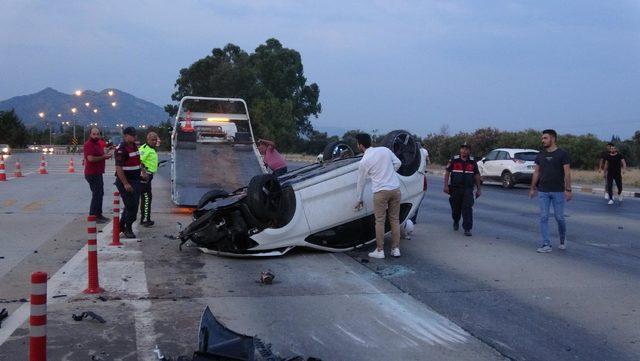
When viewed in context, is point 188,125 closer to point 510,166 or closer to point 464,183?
point 464,183

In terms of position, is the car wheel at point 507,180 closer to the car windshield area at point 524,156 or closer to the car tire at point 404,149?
the car windshield area at point 524,156

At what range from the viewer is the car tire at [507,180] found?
84.4 ft

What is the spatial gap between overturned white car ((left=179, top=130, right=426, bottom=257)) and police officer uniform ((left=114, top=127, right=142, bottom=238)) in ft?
4.86

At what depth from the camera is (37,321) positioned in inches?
158

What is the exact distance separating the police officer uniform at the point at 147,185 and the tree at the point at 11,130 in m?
75.3

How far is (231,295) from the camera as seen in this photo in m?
7.00

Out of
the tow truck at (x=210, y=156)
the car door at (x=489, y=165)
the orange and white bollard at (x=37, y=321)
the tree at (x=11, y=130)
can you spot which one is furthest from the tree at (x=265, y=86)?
the orange and white bollard at (x=37, y=321)

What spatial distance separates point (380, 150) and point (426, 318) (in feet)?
10.3

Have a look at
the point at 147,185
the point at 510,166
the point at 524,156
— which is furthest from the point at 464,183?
the point at 524,156

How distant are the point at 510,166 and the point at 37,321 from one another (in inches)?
939

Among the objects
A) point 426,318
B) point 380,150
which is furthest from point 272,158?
point 426,318

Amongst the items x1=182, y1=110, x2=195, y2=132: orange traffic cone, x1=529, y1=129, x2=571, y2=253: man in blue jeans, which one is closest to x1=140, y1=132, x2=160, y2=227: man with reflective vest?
x1=182, y1=110, x2=195, y2=132: orange traffic cone

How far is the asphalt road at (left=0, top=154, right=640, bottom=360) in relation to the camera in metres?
5.43

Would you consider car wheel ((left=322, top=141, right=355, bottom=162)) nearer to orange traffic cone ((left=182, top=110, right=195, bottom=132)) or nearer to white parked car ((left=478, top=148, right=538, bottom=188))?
orange traffic cone ((left=182, top=110, right=195, bottom=132))
